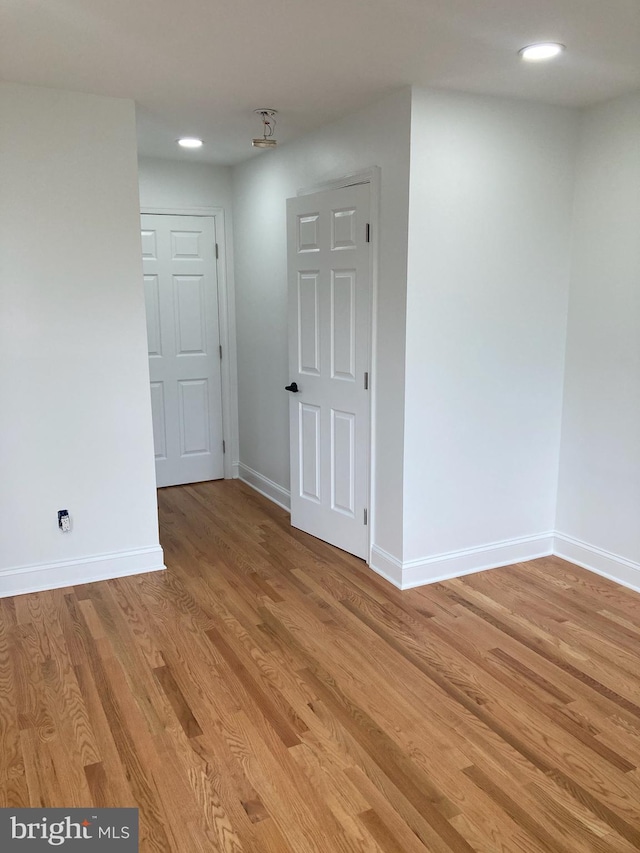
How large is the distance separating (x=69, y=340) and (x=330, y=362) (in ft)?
4.56

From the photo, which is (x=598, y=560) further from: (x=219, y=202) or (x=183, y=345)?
(x=219, y=202)

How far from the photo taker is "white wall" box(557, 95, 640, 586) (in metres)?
3.32

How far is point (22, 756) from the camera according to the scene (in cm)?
220

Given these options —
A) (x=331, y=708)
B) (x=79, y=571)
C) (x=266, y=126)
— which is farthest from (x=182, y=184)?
(x=331, y=708)

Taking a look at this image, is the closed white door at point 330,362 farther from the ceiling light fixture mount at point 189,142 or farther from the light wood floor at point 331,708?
the ceiling light fixture mount at point 189,142

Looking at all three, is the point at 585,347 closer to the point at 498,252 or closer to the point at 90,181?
the point at 498,252

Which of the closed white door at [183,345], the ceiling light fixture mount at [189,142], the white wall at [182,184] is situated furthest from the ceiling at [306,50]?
the closed white door at [183,345]

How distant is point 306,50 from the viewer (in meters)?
2.60

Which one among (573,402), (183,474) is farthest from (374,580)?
(183,474)

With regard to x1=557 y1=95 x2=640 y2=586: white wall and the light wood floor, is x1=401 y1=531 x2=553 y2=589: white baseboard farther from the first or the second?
x1=557 y1=95 x2=640 y2=586: white wall

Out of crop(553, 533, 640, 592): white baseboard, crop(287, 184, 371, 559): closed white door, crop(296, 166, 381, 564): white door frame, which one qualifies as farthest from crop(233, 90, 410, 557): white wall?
crop(553, 533, 640, 592): white baseboard

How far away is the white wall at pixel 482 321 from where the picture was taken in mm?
3195

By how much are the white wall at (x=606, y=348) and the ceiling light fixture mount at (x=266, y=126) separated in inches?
64.0

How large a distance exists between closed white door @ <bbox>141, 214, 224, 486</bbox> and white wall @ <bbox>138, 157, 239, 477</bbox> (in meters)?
0.07
